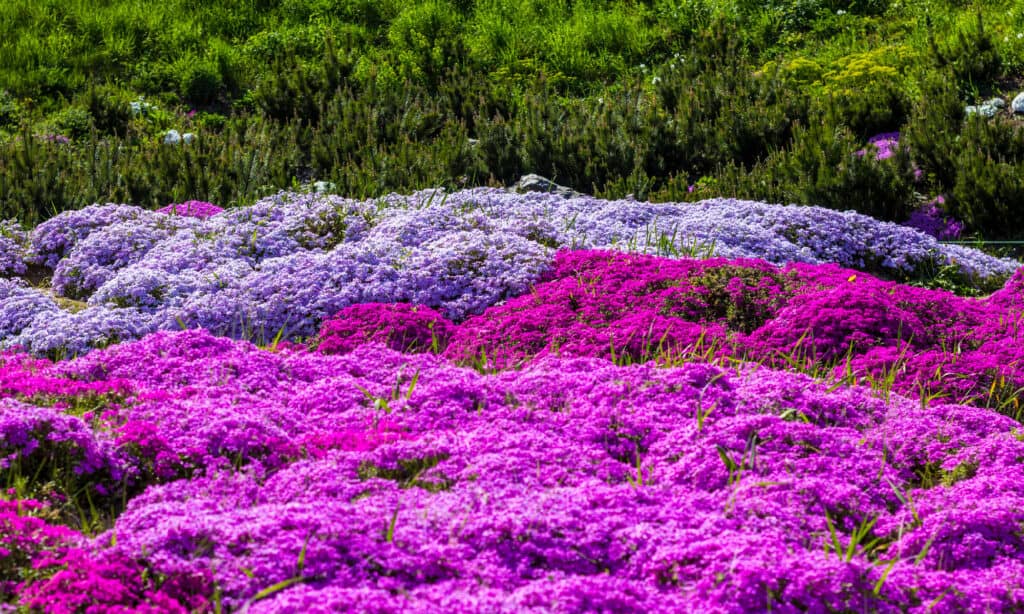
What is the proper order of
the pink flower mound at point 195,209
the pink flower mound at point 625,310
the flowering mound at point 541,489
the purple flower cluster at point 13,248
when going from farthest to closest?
the pink flower mound at point 195,209
the purple flower cluster at point 13,248
the pink flower mound at point 625,310
the flowering mound at point 541,489

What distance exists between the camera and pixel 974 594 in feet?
13.1

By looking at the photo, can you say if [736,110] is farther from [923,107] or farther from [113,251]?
[113,251]

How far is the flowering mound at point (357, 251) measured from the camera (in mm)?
8055

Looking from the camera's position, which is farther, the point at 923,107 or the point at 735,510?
the point at 923,107

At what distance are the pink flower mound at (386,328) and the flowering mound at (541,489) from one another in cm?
85

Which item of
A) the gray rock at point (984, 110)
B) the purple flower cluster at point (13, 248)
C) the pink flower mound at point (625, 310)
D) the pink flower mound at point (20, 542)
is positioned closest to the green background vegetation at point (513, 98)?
the gray rock at point (984, 110)

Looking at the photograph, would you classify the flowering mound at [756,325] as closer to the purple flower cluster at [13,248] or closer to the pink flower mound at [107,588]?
the pink flower mound at [107,588]

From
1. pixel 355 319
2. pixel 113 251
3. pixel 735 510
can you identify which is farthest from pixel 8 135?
pixel 735 510

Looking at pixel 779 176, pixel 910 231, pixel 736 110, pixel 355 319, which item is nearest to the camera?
pixel 355 319

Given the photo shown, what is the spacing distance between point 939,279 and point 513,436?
6478 millimetres

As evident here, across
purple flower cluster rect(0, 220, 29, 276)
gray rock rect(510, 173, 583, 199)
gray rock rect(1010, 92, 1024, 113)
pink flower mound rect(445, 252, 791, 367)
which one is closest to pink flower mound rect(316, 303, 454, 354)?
pink flower mound rect(445, 252, 791, 367)

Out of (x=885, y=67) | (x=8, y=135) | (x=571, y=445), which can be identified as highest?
(x=571, y=445)

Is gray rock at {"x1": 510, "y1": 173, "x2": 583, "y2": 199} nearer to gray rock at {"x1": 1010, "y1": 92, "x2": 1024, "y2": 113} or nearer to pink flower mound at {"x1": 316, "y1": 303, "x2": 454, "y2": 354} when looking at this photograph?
pink flower mound at {"x1": 316, "y1": 303, "x2": 454, "y2": 354}

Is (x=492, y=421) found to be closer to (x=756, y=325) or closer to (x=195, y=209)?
(x=756, y=325)
